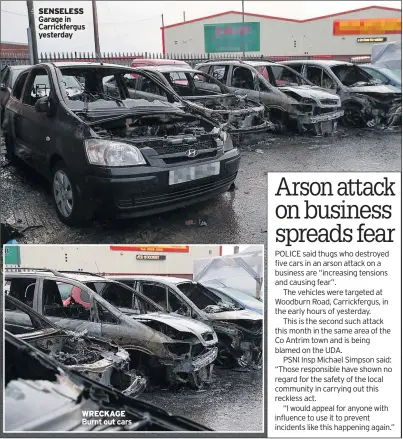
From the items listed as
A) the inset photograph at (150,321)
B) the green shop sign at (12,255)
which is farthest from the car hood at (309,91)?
the green shop sign at (12,255)

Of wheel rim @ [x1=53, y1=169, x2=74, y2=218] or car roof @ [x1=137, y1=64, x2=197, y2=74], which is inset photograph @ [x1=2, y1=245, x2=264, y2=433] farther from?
car roof @ [x1=137, y1=64, x2=197, y2=74]

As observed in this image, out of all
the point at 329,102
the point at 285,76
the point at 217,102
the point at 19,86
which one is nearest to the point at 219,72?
the point at 217,102

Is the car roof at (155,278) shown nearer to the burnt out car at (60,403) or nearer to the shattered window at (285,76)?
the burnt out car at (60,403)

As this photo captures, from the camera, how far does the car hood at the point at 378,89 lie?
154 inches

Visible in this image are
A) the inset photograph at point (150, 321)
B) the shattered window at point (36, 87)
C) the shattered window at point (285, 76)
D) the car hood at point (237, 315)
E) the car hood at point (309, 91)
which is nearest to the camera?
the inset photograph at point (150, 321)

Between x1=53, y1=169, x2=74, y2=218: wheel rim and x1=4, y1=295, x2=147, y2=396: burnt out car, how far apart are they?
645 millimetres

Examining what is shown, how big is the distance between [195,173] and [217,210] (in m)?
0.33

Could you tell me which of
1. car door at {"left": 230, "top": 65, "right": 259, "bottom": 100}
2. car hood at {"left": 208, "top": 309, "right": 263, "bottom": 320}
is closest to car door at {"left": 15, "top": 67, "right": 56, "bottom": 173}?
car door at {"left": 230, "top": 65, "right": 259, "bottom": 100}

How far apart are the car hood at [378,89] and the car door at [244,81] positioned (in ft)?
3.13

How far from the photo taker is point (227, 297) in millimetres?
3441

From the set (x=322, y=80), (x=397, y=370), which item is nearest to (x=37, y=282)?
(x=397, y=370)

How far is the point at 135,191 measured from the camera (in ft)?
10.3

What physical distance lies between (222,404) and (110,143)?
1744 mm

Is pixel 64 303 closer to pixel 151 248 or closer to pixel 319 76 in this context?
pixel 151 248
